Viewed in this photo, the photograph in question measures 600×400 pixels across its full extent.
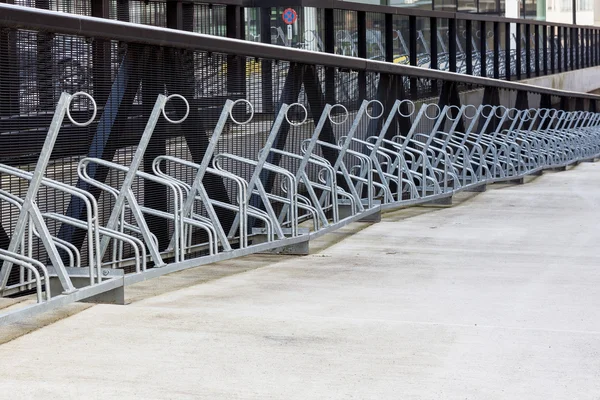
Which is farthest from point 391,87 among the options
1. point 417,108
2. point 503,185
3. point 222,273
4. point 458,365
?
point 458,365

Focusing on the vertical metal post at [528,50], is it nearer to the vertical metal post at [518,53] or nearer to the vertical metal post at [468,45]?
the vertical metal post at [518,53]

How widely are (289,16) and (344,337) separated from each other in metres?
9.30

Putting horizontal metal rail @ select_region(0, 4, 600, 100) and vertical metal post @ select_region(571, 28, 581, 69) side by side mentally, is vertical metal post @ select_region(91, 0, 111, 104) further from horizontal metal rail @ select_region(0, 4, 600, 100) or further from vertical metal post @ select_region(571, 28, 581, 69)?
vertical metal post @ select_region(571, 28, 581, 69)

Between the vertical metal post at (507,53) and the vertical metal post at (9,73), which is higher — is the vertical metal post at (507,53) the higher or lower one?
the higher one

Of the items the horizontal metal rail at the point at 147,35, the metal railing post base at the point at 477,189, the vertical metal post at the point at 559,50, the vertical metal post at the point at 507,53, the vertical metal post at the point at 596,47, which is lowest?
the metal railing post base at the point at 477,189

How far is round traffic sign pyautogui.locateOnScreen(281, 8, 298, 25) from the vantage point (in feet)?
45.5

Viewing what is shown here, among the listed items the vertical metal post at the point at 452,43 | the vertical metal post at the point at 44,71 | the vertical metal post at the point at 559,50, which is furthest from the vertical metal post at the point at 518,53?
the vertical metal post at the point at 44,71

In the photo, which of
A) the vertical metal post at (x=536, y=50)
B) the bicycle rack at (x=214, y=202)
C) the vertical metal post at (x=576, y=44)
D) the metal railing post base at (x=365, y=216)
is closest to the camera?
the bicycle rack at (x=214, y=202)

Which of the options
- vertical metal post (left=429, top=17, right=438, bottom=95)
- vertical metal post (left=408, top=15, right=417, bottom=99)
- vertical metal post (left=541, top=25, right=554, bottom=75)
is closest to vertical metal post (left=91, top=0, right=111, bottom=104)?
vertical metal post (left=408, top=15, right=417, bottom=99)

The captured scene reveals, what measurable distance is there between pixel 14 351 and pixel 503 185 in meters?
11.7

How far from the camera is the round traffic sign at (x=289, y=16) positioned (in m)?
13.9

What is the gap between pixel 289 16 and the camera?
13969 mm

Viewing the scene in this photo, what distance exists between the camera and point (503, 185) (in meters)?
15.7

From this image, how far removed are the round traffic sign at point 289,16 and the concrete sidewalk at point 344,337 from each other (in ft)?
20.7
